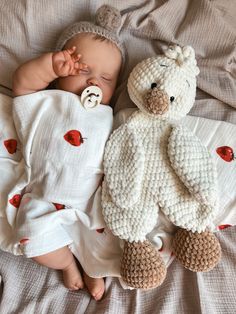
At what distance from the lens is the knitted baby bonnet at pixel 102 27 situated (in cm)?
106

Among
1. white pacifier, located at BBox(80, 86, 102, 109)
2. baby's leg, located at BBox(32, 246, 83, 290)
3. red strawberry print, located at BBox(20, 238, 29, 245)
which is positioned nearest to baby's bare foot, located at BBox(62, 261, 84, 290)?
baby's leg, located at BBox(32, 246, 83, 290)

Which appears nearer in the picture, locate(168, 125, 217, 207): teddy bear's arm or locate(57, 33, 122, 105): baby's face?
locate(168, 125, 217, 207): teddy bear's arm

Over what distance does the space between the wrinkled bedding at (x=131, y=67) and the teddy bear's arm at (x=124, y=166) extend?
5.5 inches

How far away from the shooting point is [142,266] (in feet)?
3.13

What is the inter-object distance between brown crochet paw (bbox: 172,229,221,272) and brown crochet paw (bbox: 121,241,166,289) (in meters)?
0.06

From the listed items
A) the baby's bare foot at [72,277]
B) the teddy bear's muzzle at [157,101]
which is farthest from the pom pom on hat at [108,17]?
the baby's bare foot at [72,277]

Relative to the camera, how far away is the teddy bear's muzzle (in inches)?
36.7

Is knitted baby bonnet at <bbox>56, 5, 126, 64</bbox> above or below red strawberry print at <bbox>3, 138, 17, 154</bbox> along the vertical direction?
above

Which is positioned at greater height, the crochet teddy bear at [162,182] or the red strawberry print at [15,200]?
the crochet teddy bear at [162,182]

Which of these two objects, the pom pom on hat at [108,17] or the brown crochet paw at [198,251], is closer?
the brown crochet paw at [198,251]

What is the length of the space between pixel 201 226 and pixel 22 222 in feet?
1.35

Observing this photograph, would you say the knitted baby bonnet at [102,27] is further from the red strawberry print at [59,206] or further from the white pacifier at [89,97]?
the red strawberry print at [59,206]

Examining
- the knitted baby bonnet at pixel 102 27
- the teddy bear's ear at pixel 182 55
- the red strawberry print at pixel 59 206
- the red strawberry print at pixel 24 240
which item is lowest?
the red strawberry print at pixel 24 240

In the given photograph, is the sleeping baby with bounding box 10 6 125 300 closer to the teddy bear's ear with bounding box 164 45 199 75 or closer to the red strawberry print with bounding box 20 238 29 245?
the red strawberry print with bounding box 20 238 29 245
